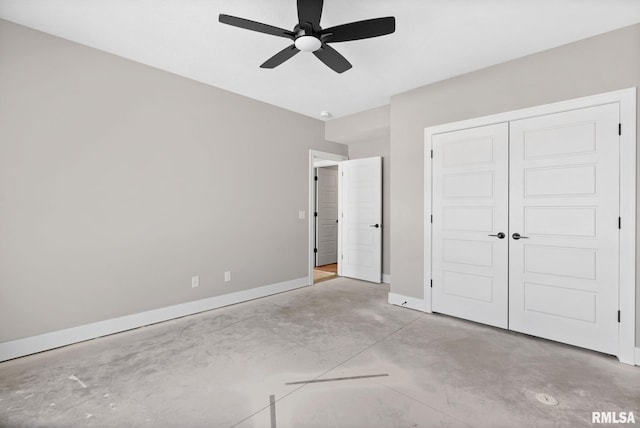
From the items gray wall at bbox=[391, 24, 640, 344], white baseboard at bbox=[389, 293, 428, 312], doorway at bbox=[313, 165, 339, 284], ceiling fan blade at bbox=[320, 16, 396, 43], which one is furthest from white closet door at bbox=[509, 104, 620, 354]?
doorway at bbox=[313, 165, 339, 284]

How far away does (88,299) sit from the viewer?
2.83 metres

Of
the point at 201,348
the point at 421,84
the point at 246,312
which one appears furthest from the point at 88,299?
the point at 421,84

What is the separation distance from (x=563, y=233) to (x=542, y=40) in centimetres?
178

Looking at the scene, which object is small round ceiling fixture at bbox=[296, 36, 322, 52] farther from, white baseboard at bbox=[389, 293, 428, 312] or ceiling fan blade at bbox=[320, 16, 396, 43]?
white baseboard at bbox=[389, 293, 428, 312]

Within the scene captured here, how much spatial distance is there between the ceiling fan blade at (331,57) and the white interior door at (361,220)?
8.58 feet

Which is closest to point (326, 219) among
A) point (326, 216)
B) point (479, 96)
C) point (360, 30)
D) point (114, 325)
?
point (326, 216)

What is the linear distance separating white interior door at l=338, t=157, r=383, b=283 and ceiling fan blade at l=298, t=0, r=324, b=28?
10.4 feet

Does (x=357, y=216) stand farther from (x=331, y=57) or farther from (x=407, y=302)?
(x=331, y=57)

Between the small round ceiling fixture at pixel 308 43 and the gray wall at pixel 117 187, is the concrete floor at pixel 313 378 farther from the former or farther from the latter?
the small round ceiling fixture at pixel 308 43

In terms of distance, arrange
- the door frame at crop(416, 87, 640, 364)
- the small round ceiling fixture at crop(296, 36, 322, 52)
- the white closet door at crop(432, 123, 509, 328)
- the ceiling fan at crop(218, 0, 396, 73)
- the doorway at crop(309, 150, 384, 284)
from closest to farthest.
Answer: the ceiling fan at crop(218, 0, 396, 73) → the small round ceiling fixture at crop(296, 36, 322, 52) → the door frame at crop(416, 87, 640, 364) → the white closet door at crop(432, 123, 509, 328) → the doorway at crop(309, 150, 384, 284)

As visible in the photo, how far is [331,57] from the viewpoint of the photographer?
2.39 metres

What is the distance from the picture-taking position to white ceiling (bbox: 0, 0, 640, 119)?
224 cm

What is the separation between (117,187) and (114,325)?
141 cm

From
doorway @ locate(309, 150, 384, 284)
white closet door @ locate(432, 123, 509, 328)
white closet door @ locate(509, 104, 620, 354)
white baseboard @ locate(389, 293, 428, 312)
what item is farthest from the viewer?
doorway @ locate(309, 150, 384, 284)
